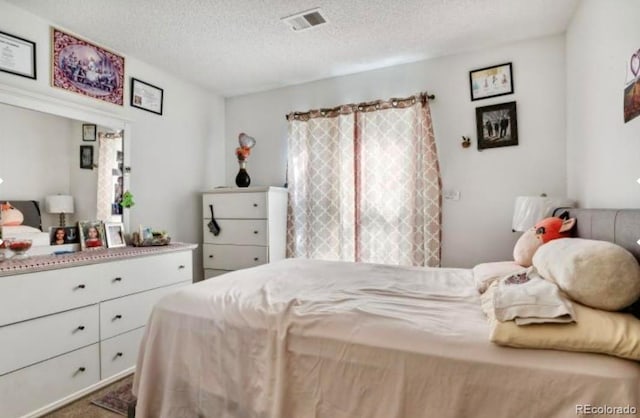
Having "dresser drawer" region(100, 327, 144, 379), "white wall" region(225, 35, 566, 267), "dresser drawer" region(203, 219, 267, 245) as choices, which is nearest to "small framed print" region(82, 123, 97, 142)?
"dresser drawer" region(203, 219, 267, 245)

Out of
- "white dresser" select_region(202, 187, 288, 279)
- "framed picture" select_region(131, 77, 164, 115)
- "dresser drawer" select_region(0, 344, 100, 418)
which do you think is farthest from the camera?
"white dresser" select_region(202, 187, 288, 279)

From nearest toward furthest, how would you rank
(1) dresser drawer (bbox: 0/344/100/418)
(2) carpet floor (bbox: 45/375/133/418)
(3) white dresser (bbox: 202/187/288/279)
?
(1) dresser drawer (bbox: 0/344/100/418), (2) carpet floor (bbox: 45/375/133/418), (3) white dresser (bbox: 202/187/288/279)

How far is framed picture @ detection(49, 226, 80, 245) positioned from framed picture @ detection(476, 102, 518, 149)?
11.0ft

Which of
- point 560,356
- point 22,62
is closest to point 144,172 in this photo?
point 22,62

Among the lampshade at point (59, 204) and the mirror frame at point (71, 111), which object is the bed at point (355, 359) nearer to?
the lampshade at point (59, 204)

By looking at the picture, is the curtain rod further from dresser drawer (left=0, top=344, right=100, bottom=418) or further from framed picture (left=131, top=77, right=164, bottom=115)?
dresser drawer (left=0, top=344, right=100, bottom=418)

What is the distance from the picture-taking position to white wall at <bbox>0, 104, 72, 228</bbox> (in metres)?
2.14

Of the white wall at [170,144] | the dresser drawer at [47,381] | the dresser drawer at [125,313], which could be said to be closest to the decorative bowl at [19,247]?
the dresser drawer at [125,313]

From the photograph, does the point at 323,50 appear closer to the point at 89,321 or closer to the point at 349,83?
the point at 349,83

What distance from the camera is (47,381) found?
6.07 feet

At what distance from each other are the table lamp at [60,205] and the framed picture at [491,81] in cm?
339

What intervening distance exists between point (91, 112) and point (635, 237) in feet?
11.1

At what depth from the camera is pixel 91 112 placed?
2.61 metres

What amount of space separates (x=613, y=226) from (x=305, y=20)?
2.19 metres
